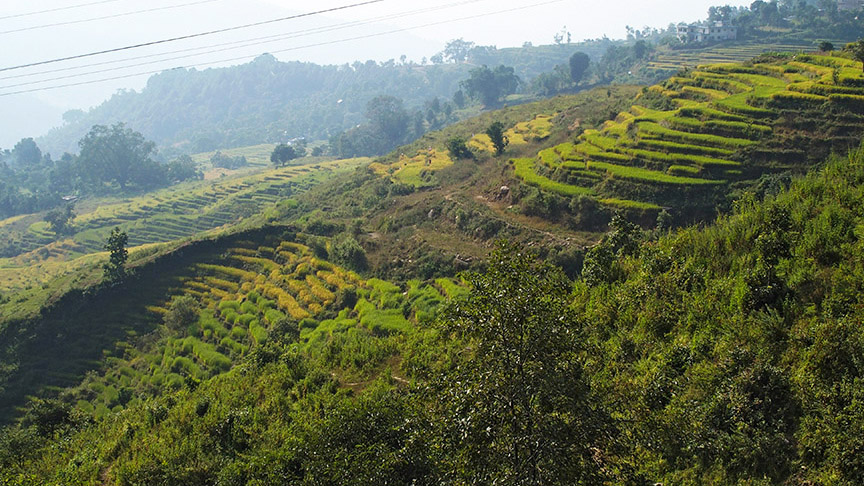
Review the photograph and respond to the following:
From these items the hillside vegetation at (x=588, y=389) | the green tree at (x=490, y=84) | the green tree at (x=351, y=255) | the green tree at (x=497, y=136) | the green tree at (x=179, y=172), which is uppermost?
the green tree at (x=490, y=84)

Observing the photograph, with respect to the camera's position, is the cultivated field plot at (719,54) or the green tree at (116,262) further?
the cultivated field plot at (719,54)

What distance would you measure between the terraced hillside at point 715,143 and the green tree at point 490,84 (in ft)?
360

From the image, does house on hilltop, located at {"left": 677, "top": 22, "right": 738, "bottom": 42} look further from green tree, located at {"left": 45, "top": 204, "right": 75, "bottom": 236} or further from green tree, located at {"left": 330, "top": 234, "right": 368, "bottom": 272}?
green tree, located at {"left": 45, "top": 204, "right": 75, "bottom": 236}

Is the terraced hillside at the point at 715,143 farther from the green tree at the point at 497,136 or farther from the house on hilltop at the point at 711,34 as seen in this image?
the house on hilltop at the point at 711,34

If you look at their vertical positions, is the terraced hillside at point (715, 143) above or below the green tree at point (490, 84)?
below

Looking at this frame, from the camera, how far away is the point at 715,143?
39.5 m

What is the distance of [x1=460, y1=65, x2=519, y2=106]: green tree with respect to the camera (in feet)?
505

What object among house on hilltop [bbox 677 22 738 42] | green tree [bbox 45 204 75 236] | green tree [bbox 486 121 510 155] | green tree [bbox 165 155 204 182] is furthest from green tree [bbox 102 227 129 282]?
house on hilltop [bbox 677 22 738 42]

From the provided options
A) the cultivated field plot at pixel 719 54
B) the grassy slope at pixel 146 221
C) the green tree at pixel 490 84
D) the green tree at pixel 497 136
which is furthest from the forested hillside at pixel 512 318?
the green tree at pixel 490 84

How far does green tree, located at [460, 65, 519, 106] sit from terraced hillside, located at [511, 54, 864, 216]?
110 meters

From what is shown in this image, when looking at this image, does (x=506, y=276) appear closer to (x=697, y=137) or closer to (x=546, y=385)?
(x=546, y=385)

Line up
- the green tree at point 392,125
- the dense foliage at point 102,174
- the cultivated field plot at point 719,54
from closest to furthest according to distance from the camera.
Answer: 1. the cultivated field plot at point 719,54
2. the dense foliage at point 102,174
3. the green tree at point 392,125

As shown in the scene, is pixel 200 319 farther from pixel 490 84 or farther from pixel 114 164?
pixel 490 84

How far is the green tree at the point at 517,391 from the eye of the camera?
8383mm
